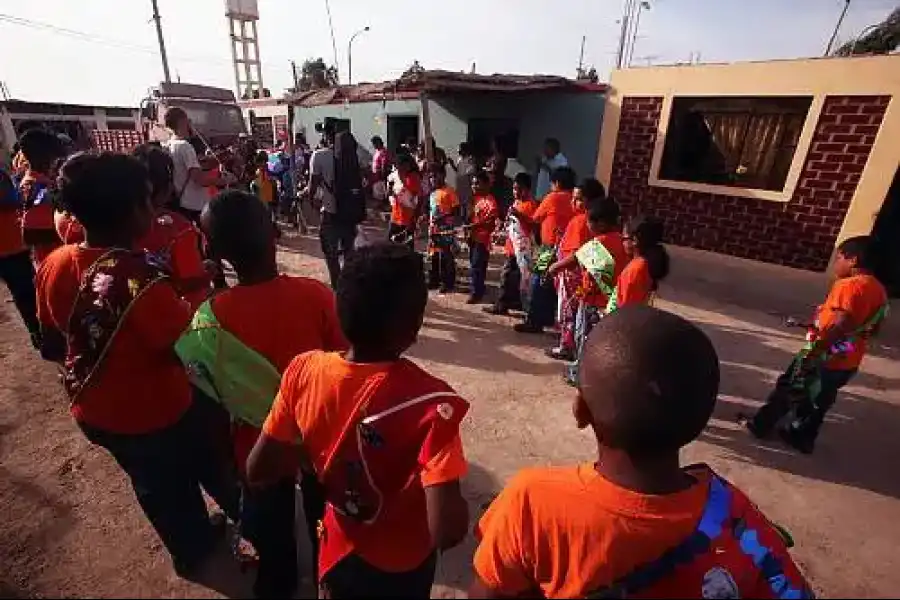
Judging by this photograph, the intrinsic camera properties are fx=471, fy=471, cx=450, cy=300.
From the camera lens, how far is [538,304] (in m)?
4.91

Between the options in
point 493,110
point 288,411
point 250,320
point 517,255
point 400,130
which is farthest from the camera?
point 400,130

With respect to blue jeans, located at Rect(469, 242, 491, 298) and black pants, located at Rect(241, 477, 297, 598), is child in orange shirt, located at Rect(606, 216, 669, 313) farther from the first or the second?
blue jeans, located at Rect(469, 242, 491, 298)

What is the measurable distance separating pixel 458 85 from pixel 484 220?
2.28 metres

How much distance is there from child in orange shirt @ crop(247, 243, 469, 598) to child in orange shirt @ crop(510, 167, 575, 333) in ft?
10.7

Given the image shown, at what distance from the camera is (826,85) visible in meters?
6.02

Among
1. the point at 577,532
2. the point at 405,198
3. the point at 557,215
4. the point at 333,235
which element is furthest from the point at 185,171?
the point at 577,532

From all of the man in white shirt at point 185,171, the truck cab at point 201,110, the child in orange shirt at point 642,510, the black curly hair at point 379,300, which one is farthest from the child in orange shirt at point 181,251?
the truck cab at point 201,110

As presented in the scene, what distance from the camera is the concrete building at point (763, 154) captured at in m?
5.90

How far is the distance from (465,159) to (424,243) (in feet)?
5.34

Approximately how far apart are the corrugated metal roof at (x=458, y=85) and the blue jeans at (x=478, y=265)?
2.27 metres

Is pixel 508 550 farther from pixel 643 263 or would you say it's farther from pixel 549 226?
pixel 549 226

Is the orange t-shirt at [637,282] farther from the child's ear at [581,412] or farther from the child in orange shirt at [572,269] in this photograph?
the child's ear at [581,412]

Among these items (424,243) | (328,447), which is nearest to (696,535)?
(328,447)

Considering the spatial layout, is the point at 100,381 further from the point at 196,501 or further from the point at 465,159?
the point at 465,159
